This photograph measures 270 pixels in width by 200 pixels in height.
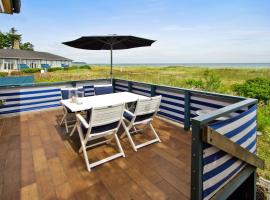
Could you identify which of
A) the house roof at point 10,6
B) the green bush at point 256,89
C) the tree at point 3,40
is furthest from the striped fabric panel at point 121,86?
the tree at point 3,40

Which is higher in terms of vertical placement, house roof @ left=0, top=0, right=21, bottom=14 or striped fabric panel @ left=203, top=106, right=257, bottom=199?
house roof @ left=0, top=0, right=21, bottom=14

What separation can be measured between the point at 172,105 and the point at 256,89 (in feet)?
24.5

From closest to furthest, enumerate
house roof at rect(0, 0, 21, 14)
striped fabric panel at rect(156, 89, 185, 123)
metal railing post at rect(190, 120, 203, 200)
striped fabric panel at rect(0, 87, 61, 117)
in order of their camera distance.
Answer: metal railing post at rect(190, 120, 203, 200), house roof at rect(0, 0, 21, 14), striped fabric panel at rect(156, 89, 185, 123), striped fabric panel at rect(0, 87, 61, 117)

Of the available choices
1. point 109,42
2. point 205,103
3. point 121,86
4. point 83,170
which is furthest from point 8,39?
point 205,103

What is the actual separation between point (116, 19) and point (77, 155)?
45.2ft

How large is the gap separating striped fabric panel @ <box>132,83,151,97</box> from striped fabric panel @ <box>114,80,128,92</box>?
1.42 feet

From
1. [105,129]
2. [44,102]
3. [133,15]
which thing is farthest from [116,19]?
[105,129]

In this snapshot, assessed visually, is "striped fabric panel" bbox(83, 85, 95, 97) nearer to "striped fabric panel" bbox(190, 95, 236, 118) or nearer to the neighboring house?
"striped fabric panel" bbox(190, 95, 236, 118)

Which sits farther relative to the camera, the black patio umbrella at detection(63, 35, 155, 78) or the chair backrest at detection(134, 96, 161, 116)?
the black patio umbrella at detection(63, 35, 155, 78)

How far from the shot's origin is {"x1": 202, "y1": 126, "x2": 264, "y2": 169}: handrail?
1455 mm

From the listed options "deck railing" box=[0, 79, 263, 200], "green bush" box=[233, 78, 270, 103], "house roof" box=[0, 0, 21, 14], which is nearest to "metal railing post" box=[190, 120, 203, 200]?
"deck railing" box=[0, 79, 263, 200]

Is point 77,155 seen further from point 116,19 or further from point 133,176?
point 116,19

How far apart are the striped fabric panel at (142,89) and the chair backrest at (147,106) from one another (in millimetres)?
1817

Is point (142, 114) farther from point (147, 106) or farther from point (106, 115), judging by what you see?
point (106, 115)
